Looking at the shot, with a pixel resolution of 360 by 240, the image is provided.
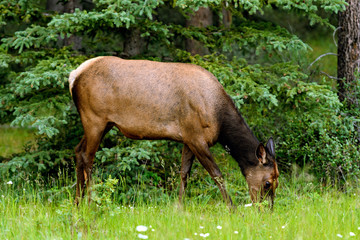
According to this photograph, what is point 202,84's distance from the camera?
6051 millimetres

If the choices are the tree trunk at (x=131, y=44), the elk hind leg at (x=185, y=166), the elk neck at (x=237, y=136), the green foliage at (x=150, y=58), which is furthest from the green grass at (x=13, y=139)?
the elk neck at (x=237, y=136)

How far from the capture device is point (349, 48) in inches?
326

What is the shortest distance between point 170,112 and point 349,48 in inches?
150

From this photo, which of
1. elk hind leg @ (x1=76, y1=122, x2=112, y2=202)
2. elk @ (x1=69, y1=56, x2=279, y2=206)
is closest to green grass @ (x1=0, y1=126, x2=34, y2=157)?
elk hind leg @ (x1=76, y1=122, x2=112, y2=202)

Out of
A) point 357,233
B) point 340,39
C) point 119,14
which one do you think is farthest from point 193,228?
point 340,39

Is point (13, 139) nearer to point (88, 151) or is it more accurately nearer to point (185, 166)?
point (88, 151)

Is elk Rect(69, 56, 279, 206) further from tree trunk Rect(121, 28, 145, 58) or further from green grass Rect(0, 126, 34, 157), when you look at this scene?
green grass Rect(0, 126, 34, 157)

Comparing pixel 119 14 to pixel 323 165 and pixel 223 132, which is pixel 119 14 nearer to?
pixel 223 132

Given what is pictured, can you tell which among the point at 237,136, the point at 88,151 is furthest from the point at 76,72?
the point at 237,136

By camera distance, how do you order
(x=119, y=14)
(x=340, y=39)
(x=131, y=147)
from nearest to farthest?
1. (x=119, y=14)
2. (x=131, y=147)
3. (x=340, y=39)

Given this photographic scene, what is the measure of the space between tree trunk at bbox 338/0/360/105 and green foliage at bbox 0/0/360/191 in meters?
0.49

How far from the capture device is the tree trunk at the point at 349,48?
818 cm

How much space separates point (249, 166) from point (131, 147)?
171cm

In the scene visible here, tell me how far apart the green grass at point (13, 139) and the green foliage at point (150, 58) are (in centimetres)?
348
